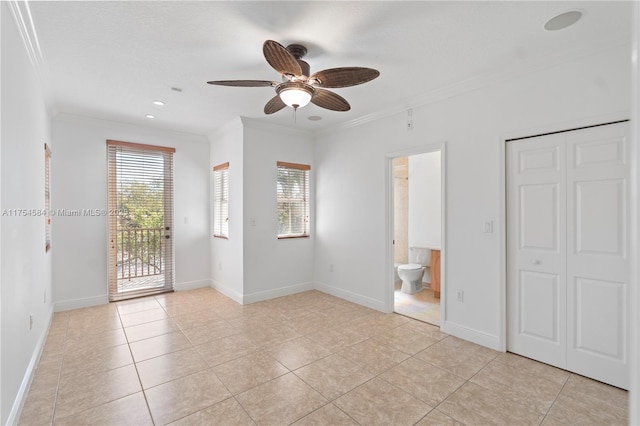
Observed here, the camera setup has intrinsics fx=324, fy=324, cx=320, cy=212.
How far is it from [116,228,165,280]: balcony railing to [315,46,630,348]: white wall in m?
2.73

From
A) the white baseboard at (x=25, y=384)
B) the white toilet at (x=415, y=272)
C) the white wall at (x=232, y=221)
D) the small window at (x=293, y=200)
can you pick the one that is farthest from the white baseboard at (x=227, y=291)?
the white toilet at (x=415, y=272)

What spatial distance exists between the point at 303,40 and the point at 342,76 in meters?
0.44

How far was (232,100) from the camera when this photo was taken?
3.80 meters

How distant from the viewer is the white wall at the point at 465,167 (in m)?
2.67

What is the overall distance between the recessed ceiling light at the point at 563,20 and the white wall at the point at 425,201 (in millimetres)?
3011

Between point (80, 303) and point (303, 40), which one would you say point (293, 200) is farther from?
point (80, 303)

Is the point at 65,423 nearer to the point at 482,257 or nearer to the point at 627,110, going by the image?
the point at 482,257

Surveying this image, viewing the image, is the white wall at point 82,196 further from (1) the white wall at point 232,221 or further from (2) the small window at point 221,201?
(1) the white wall at point 232,221

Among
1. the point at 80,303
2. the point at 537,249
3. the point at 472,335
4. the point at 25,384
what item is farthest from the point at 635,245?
the point at 80,303

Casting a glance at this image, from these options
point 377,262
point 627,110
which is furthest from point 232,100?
point 627,110

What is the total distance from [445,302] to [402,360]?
0.95 meters

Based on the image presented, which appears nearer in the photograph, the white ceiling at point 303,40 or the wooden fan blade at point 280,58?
→ the wooden fan blade at point 280,58

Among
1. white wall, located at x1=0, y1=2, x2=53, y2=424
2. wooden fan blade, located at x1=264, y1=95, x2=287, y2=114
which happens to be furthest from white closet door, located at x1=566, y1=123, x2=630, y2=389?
white wall, located at x1=0, y1=2, x2=53, y2=424

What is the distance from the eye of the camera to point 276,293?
16.1ft
